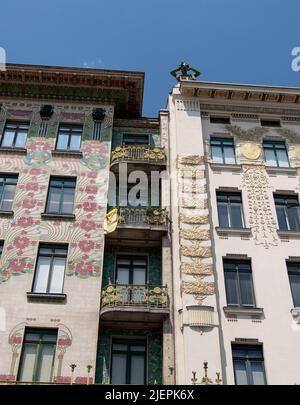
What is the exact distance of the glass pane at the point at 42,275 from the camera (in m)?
17.1

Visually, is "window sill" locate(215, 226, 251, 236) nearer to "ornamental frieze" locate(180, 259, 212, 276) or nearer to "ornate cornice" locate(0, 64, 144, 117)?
"ornamental frieze" locate(180, 259, 212, 276)

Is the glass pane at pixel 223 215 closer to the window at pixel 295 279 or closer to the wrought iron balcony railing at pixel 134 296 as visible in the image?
the window at pixel 295 279

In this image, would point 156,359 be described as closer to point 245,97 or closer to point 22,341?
point 22,341

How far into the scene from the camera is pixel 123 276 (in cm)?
1806

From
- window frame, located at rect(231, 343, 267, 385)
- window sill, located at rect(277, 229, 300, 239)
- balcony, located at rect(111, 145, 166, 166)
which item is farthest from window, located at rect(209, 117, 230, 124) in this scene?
window frame, located at rect(231, 343, 267, 385)

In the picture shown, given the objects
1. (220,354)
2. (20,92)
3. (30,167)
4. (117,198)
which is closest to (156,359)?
(220,354)

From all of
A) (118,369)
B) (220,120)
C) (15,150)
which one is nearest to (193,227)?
(118,369)

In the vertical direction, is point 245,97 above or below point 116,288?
above

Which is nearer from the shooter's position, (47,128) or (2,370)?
(2,370)

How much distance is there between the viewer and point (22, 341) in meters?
15.8

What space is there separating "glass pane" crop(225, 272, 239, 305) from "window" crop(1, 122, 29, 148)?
10.1 metres

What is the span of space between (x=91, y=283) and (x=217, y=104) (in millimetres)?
10099

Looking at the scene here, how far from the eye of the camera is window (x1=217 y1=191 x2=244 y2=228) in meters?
18.8
